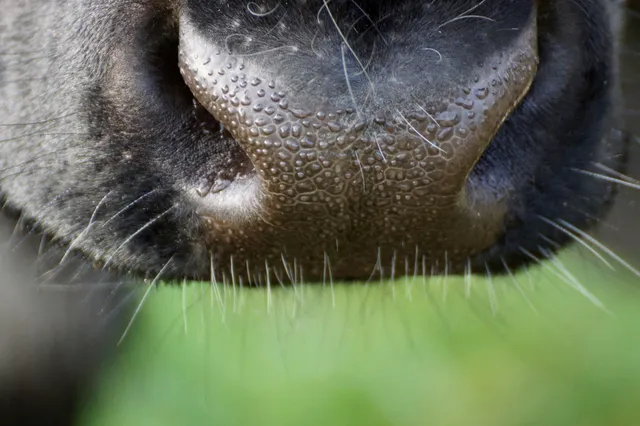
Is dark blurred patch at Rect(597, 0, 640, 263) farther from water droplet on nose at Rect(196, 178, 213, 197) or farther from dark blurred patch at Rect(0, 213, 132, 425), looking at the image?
dark blurred patch at Rect(0, 213, 132, 425)

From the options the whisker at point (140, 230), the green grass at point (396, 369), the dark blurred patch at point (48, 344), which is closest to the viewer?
the whisker at point (140, 230)

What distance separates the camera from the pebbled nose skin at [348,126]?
0.83m

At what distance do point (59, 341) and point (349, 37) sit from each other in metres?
1.78

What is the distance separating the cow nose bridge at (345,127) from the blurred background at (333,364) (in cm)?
143

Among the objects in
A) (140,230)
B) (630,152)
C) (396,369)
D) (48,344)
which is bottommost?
(396,369)

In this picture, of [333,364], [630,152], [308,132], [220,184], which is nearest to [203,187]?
[220,184]

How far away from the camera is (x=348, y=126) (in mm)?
842

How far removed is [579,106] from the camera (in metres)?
1.05

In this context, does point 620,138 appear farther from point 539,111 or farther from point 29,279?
point 29,279

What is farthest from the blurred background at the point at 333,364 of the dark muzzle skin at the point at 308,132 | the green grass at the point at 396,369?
the dark muzzle skin at the point at 308,132

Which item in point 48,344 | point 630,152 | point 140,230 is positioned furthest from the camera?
point 48,344

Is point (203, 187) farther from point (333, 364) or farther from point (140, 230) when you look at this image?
point (333, 364)

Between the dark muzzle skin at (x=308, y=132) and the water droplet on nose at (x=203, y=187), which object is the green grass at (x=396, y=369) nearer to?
the dark muzzle skin at (x=308, y=132)

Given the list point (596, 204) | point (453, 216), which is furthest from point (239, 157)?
point (596, 204)
